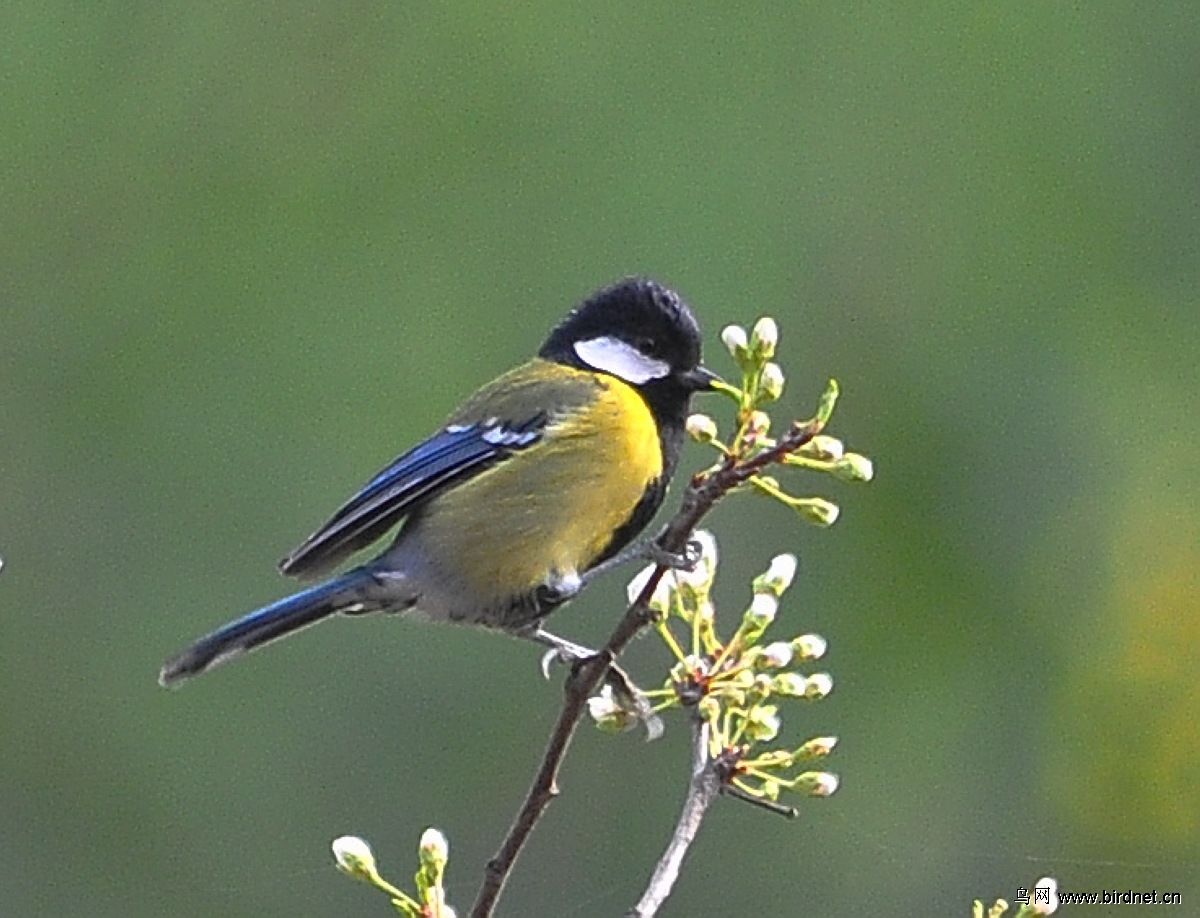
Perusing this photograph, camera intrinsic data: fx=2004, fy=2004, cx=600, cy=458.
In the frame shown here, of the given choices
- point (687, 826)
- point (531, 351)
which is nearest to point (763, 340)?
point (687, 826)

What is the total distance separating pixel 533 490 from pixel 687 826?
2.89 ft

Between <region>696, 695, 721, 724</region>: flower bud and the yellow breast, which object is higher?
the yellow breast

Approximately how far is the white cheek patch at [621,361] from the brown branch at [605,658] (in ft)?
2.91

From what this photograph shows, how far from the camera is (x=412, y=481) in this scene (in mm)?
2543

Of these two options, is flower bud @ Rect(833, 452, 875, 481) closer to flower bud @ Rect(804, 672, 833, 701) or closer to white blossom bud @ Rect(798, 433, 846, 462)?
white blossom bud @ Rect(798, 433, 846, 462)

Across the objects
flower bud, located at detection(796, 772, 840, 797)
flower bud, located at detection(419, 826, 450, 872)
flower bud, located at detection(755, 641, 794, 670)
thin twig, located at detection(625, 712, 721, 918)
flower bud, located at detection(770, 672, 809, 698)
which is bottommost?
flower bud, located at detection(419, 826, 450, 872)

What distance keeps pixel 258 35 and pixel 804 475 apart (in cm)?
220

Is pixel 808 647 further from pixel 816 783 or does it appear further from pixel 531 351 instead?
pixel 531 351

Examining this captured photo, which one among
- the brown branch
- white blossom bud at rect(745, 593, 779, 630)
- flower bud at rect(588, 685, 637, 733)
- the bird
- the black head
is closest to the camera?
the brown branch

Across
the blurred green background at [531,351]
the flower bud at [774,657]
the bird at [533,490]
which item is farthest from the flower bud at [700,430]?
the blurred green background at [531,351]

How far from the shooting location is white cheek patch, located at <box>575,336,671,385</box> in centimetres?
265

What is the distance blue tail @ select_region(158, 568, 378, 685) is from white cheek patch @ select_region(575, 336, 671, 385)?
1.53 feet

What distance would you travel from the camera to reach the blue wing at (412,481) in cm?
238

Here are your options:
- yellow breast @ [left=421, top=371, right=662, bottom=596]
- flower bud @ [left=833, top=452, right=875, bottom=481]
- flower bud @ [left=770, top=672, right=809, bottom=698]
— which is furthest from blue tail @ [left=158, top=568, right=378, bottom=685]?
flower bud @ [left=833, top=452, right=875, bottom=481]
